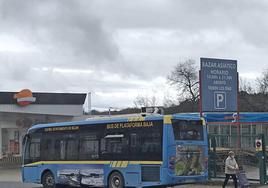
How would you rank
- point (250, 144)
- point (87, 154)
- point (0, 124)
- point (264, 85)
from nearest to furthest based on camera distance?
point (87, 154), point (250, 144), point (0, 124), point (264, 85)

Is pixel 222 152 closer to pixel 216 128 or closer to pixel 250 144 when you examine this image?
pixel 250 144

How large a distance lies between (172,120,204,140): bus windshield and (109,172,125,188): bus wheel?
2749mm

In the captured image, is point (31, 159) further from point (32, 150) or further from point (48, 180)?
point (48, 180)

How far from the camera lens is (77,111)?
142ft

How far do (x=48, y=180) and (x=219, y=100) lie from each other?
810 cm

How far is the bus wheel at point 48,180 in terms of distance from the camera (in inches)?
949

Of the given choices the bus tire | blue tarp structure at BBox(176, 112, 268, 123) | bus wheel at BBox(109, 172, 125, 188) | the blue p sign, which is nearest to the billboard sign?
the blue p sign

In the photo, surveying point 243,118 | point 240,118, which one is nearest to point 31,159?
point 240,118

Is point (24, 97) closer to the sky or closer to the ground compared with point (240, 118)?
closer to the sky

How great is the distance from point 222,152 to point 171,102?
59164 mm

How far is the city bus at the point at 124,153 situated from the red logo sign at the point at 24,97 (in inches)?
613

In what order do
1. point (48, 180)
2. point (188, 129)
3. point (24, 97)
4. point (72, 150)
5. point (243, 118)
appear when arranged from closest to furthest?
point (188, 129), point (72, 150), point (48, 180), point (243, 118), point (24, 97)

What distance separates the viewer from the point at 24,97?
39.9 m

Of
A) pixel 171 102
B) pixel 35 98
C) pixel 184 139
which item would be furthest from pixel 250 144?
pixel 171 102
